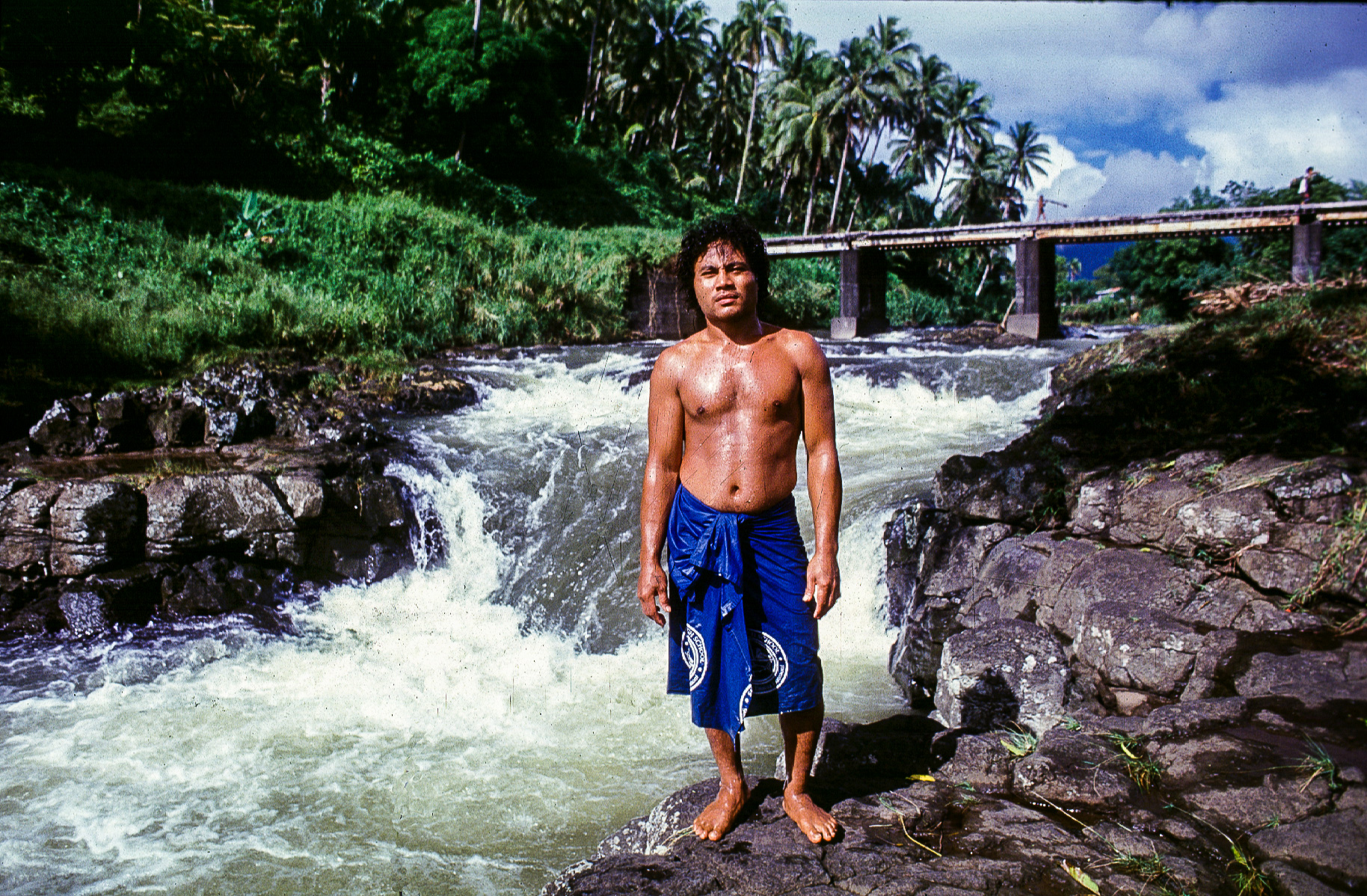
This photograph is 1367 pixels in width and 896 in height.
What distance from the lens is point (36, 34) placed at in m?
16.5

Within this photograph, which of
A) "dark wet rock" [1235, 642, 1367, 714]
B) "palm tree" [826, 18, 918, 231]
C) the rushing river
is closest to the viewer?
"dark wet rock" [1235, 642, 1367, 714]

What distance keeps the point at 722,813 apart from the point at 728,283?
1.67m

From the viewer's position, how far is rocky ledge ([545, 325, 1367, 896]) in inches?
95.4

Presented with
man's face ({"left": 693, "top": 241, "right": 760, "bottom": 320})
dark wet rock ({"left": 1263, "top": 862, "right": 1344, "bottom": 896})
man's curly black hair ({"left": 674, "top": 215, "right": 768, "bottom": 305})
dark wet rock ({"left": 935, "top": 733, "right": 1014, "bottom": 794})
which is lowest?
dark wet rock ({"left": 935, "top": 733, "right": 1014, "bottom": 794})

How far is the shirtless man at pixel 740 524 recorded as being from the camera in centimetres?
264

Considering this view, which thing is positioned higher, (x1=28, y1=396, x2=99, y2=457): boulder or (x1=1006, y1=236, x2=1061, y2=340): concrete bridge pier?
(x1=1006, y1=236, x2=1061, y2=340): concrete bridge pier

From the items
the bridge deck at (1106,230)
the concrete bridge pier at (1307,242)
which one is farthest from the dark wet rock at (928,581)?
the concrete bridge pier at (1307,242)

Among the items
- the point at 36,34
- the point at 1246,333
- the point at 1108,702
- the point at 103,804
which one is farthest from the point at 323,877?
the point at 36,34

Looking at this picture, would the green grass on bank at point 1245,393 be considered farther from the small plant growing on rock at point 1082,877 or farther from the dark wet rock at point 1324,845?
the small plant growing on rock at point 1082,877

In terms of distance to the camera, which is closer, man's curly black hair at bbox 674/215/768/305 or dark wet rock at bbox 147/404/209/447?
man's curly black hair at bbox 674/215/768/305

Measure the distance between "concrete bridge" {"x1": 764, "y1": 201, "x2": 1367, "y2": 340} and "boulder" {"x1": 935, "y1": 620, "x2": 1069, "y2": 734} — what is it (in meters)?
14.1

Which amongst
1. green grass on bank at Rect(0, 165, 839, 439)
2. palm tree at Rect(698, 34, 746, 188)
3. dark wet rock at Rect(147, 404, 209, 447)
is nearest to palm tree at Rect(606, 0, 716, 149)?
palm tree at Rect(698, 34, 746, 188)

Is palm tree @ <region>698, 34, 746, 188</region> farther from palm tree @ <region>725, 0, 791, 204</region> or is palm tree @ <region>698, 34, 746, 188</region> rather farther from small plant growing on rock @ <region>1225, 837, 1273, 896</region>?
small plant growing on rock @ <region>1225, 837, 1273, 896</region>

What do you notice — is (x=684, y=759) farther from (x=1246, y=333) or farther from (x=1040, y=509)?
(x=1246, y=333)
